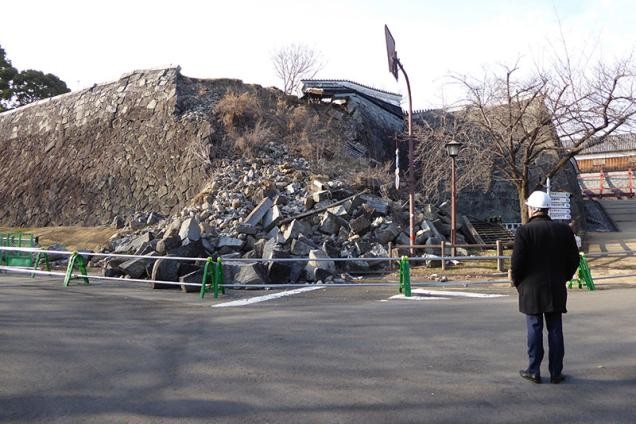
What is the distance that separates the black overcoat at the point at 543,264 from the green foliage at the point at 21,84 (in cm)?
5248

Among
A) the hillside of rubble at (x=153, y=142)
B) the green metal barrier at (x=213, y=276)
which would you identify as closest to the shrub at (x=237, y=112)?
the hillside of rubble at (x=153, y=142)

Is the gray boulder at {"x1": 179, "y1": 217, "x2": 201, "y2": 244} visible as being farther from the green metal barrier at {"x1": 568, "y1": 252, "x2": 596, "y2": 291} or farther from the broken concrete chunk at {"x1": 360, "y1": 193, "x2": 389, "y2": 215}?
the green metal barrier at {"x1": 568, "y1": 252, "x2": 596, "y2": 291}

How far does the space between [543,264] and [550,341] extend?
0.70 m

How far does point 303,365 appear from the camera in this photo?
5.33 meters

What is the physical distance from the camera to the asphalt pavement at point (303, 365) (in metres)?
4.05

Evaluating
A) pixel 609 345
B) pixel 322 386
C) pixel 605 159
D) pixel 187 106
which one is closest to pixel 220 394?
pixel 322 386

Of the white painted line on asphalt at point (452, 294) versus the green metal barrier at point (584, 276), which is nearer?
the white painted line on asphalt at point (452, 294)

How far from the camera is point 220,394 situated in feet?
14.6

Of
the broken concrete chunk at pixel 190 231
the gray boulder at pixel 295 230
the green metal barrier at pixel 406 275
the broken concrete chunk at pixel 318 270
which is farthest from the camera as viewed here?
the gray boulder at pixel 295 230

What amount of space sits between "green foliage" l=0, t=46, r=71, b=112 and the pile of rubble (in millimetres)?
32936

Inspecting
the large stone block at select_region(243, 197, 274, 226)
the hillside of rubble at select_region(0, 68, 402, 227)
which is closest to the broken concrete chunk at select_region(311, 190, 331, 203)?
the large stone block at select_region(243, 197, 274, 226)

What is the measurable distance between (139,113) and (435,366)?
26.3 metres

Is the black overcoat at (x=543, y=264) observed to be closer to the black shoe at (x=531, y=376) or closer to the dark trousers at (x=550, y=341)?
the dark trousers at (x=550, y=341)

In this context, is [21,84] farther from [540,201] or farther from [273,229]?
[540,201]
